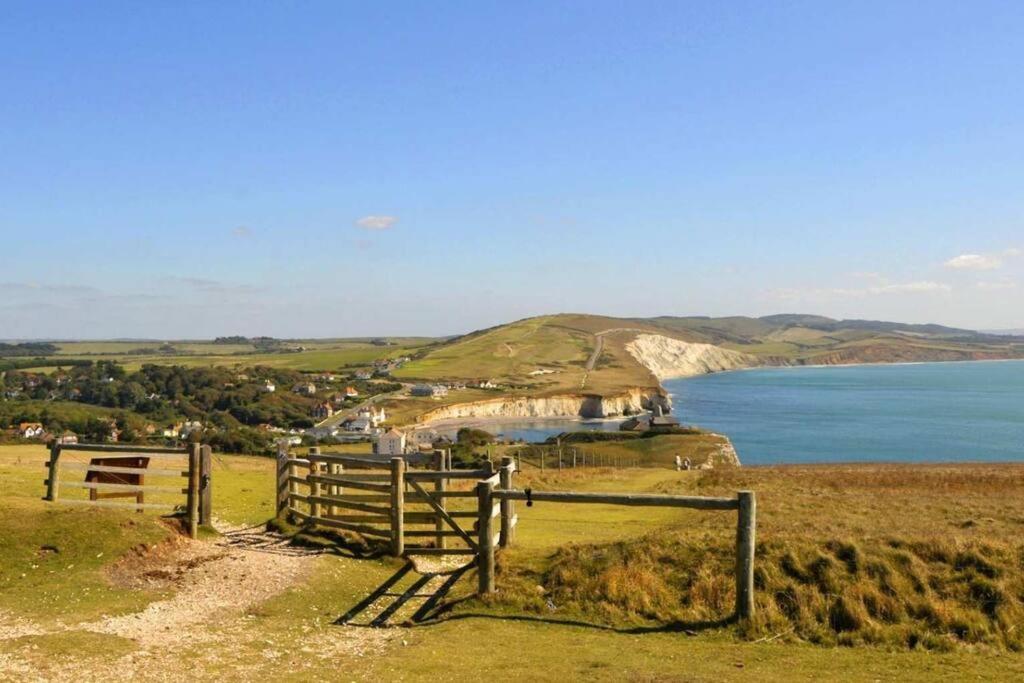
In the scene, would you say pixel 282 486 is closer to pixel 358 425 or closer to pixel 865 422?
pixel 358 425

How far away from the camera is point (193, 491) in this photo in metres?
15.3

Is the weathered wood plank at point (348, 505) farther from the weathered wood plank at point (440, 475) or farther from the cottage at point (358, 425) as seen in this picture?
the cottage at point (358, 425)

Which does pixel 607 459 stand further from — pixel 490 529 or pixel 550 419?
pixel 550 419

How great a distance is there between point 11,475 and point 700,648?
21.2m

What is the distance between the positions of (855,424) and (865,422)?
368 cm

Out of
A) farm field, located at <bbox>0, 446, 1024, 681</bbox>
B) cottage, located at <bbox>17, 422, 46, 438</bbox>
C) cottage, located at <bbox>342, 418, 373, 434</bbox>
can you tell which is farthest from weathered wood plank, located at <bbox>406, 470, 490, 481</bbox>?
cottage, located at <bbox>342, 418, 373, 434</bbox>

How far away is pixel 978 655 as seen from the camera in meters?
9.95

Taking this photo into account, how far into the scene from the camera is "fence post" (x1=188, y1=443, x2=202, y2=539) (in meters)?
15.4

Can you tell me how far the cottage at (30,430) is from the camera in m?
62.6

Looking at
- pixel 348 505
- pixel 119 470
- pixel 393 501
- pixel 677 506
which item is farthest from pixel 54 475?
pixel 677 506

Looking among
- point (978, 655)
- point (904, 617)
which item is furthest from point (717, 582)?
point (978, 655)

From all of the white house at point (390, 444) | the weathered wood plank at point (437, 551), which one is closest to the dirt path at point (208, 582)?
the weathered wood plank at point (437, 551)

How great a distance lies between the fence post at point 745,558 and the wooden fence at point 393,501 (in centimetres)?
446

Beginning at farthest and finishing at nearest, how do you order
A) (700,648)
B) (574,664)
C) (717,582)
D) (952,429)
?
(952,429) → (717,582) → (700,648) → (574,664)
